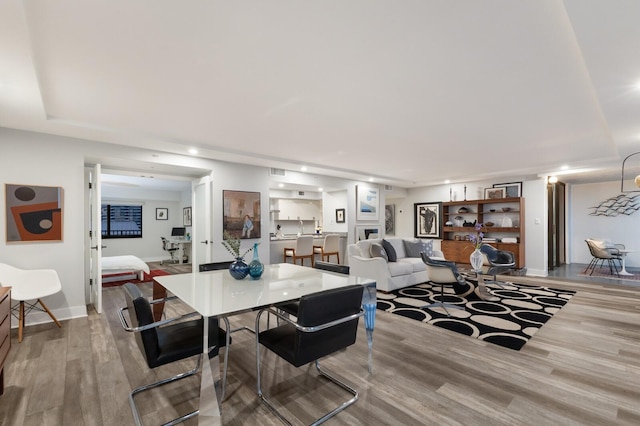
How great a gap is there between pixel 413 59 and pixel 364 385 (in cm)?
246

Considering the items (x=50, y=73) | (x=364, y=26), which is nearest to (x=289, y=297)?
(x=364, y=26)

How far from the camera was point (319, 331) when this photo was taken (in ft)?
6.27

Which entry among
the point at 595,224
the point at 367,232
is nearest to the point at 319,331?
the point at 367,232

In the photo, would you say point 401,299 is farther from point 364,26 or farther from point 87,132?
point 87,132

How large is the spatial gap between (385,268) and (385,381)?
2827 millimetres

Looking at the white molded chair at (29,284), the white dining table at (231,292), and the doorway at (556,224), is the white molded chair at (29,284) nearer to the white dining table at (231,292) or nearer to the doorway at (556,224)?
the white dining table at (231,292)

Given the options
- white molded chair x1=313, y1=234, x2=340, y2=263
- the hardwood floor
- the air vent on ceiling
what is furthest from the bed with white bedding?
white molded chair x1=313, y1=234, x2=340, y2=263

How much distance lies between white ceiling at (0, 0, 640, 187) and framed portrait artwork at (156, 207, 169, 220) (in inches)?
255

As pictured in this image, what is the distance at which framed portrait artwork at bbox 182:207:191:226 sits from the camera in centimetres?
994

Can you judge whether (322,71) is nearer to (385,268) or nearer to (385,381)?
(385,381)

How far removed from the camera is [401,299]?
183 inches

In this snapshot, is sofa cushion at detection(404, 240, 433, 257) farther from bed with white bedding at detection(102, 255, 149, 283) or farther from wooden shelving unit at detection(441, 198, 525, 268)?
bed with white bedding at detection(102, 255, 149, 283)

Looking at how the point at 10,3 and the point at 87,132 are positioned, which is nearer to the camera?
the point at 10,3

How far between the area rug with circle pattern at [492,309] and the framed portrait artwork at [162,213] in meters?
8.29
